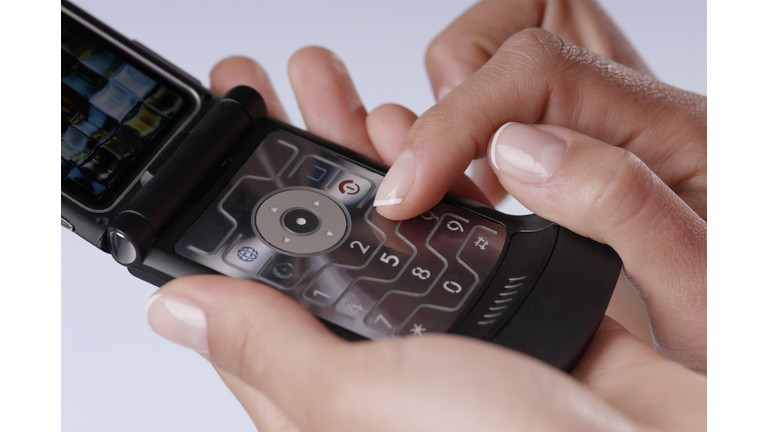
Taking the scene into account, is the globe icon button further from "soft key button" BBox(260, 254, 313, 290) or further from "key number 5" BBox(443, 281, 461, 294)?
"key number 5" BBox(443, 281, 461, 294)

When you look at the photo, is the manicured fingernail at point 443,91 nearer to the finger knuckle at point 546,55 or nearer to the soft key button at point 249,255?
the finger knuckle at point 546,55

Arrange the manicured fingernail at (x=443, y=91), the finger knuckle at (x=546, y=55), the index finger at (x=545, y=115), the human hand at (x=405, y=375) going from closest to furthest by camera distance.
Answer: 1. the human hand at (x=405, y=375)
2. the index finger at (x=545, y=115)
3. the finger knuckle at (x=546, y=55)
4. the manicured fingernail at (x=443, y=91)

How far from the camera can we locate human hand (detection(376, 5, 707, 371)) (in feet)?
2.36

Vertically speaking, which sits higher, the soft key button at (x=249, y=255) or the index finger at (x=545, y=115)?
the index finger at (x=545, y=115)

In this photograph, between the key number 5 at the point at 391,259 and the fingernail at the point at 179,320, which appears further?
the key number 5 at the point at 391,259

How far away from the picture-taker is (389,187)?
30.2 inches

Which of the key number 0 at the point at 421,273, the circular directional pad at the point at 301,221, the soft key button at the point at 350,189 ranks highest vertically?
the soft key button at the point at 350,189

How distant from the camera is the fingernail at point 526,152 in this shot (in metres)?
0.73

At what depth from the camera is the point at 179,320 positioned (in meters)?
0.61

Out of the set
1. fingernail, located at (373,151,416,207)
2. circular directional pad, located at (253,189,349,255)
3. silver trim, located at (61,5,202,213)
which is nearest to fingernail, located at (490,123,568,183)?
fingernail, located at (373,151,416,207)

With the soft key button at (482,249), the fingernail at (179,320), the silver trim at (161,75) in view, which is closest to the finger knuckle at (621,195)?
the soft key button at (482,249)

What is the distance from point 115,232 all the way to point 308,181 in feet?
0.79

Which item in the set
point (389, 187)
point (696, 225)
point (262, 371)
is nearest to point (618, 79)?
point (696, 225)

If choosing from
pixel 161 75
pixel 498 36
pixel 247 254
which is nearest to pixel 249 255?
pixel 247 254
